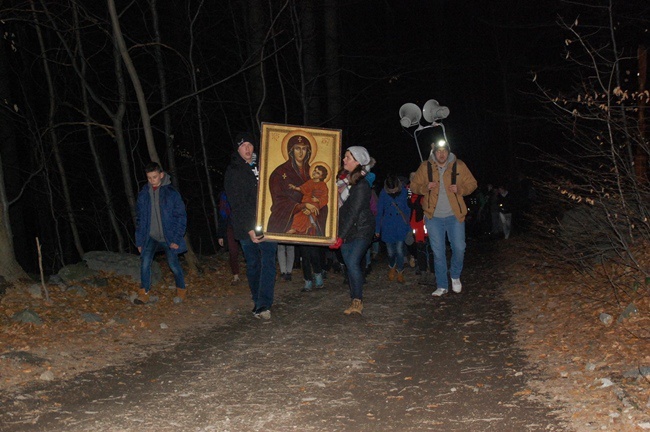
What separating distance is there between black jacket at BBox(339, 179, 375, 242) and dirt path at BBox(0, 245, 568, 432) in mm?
1114

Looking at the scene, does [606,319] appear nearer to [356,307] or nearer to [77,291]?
[356,307]

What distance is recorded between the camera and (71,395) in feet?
20.0

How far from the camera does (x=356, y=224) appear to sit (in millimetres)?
9367

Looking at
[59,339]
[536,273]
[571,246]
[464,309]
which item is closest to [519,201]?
[536,273]

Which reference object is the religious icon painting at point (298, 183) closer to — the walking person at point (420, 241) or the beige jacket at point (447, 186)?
the beige jacket at point (447, 186)

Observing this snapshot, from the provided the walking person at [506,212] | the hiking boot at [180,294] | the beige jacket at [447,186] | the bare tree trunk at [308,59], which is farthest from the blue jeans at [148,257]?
the walking person at [506,212]

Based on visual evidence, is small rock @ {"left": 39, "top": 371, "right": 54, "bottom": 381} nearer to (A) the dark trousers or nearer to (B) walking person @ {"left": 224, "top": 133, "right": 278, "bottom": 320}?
(B) walking person @ {"left": 224, "top": 133, "right": 278, "bottom": 320}

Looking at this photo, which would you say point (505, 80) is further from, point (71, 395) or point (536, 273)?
point (71, 395)

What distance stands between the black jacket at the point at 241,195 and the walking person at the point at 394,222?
11.7 feet

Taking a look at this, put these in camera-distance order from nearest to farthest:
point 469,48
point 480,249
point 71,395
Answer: point 71,395, point 480,249, point 469,48

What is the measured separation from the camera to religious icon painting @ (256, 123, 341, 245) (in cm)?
957

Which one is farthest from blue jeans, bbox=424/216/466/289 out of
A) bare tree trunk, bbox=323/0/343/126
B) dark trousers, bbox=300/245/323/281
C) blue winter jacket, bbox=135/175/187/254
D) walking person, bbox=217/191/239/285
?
bare tree trunk, bbox=323/0/343/126

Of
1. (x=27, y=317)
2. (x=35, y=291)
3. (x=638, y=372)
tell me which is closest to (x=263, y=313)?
(x=27, y=317)

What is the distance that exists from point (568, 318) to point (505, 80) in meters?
34.9
